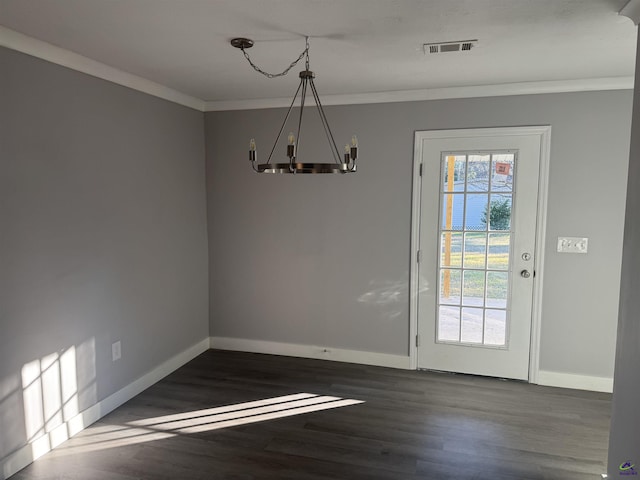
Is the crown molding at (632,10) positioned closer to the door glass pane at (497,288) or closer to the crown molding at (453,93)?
the crown molding at (453,93)

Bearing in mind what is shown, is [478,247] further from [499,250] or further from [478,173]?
[478,173]

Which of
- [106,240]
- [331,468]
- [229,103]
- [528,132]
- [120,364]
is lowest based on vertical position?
[331,468]

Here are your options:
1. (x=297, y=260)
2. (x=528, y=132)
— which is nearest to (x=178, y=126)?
(x=297, y=260)

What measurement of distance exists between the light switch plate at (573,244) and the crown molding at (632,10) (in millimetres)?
1832

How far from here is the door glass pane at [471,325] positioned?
375cm

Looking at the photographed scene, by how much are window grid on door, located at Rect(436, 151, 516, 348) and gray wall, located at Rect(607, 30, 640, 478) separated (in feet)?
5.17

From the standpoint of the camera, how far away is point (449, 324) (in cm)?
384

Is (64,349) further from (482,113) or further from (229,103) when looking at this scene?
(482,113)

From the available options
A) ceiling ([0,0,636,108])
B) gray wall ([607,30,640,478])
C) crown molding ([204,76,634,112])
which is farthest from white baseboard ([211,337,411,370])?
ceiling ([0,0,636,108])

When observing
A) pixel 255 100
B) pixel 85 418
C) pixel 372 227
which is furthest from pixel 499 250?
pixel 85 418

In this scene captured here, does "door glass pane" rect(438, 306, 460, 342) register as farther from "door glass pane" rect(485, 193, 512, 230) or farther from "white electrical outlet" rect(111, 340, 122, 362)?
"white electrical outlet" rect(111, 340, 122, 362)

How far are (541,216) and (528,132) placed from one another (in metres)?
0.66

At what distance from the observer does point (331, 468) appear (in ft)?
8.34

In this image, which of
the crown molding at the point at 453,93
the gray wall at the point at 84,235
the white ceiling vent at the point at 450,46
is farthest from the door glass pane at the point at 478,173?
the gray wall at the point at 84,235
